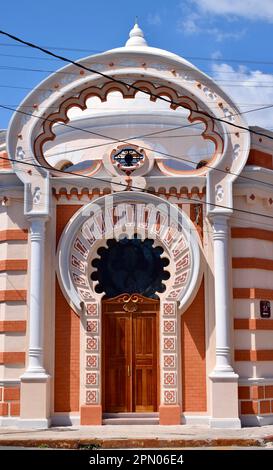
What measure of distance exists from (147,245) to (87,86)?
3.66m

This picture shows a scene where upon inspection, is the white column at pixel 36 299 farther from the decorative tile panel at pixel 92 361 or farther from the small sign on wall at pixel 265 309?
the small sign on wall at pixel 265 309

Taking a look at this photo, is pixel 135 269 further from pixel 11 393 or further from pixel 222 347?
pixel 11 393

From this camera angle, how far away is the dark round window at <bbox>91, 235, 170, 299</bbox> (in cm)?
1662

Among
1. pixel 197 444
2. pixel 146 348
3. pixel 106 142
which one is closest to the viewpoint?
pixel 197 444

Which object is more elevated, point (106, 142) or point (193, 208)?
point (106, 142)

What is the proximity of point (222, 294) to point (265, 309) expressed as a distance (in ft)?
3.62

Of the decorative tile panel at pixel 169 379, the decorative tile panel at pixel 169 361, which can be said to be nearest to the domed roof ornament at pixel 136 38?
the decorative tile panel at pixel 169 361

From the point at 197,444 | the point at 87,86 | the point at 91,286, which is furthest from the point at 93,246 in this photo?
the point at 197,444

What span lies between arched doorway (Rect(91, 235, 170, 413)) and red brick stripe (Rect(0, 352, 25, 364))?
5.55ft

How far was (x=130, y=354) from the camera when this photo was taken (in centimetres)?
1634

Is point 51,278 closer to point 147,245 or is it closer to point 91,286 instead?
point 91,286

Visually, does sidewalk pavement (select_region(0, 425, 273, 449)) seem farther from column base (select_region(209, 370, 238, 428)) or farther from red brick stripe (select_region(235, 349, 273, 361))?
red brick stripe (select_region(235, 349, 273, 361))

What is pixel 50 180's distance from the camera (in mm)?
16641

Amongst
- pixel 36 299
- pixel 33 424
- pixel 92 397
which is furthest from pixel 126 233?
pixel 33 424
